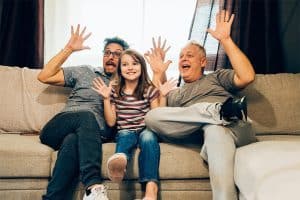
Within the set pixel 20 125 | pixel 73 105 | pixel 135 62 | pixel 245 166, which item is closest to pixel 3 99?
pixel 20 125

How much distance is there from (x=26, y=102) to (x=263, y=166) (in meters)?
1.56

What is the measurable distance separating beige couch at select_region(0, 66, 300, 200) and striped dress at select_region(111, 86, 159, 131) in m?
0.19

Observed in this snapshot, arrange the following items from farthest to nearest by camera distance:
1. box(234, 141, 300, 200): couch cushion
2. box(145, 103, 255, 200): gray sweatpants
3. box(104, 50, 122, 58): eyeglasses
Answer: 1. box(104, 50, 122, 58): eyeglasses
2. box(145, 103, 255, 200): gray sweatpants
3. box(234, 141, 300, 200): couch cushion

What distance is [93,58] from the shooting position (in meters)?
3.13

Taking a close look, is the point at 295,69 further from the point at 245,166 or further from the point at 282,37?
the point at 245,166

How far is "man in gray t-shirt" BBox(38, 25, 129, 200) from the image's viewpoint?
1770 mm

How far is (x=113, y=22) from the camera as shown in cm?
312

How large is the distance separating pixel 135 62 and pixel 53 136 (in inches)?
24.4

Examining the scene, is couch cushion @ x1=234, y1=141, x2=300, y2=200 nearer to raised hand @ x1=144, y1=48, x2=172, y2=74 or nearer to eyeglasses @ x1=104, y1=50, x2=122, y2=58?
raised hand @ x1=144, y1=48, x2=172, y2=74

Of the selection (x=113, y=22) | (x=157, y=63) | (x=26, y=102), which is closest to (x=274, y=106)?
(x=157, y=63)

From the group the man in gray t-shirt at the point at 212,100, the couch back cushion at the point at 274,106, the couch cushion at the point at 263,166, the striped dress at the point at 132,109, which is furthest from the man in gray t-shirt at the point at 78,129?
the couch back cushion at the point at 274,106

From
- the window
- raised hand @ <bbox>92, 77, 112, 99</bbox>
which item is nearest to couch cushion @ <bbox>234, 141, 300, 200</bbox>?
raised hand @ <bbox>92, 77, 112, 99</bbox>

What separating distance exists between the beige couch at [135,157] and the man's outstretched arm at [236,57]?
0.35m

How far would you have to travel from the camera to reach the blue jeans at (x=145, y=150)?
182 cm
